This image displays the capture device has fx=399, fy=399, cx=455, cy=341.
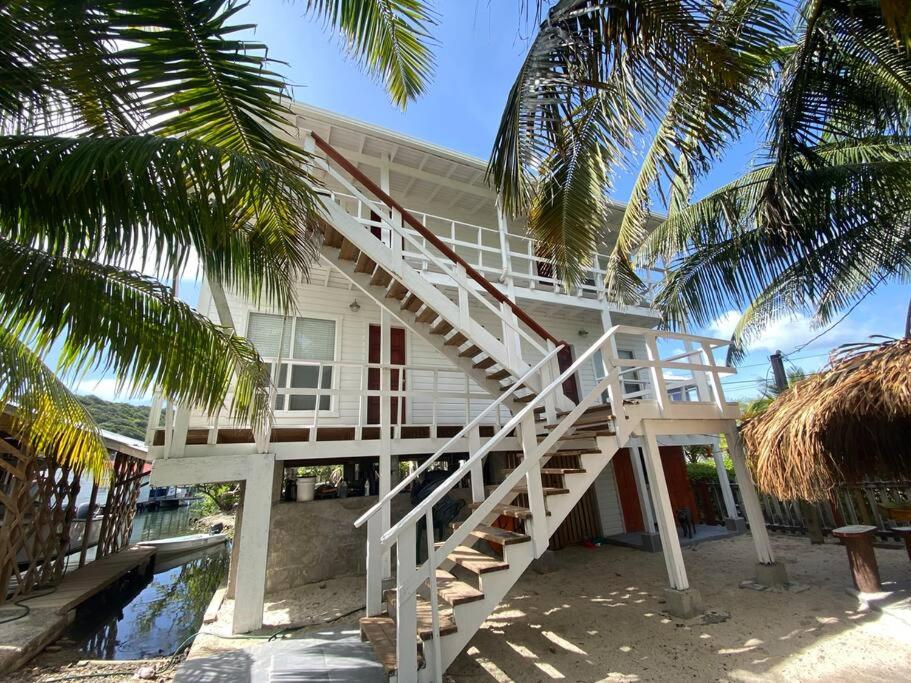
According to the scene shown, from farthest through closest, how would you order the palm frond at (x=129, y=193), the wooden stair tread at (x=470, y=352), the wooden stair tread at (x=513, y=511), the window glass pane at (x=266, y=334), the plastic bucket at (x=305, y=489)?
the window glass pane at (x=266, y=334) < the plastic bucket at (x=305, y=489) < the wooden stair tread at (x=470, y=352) < the wooden stair tread at (x=513, y=511) < the palm frond at (x=129, y=193)

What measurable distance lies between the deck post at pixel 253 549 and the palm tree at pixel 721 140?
14.9ft

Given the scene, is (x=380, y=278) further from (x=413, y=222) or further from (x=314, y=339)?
(x=314, y=339)

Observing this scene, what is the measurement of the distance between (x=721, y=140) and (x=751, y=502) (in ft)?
16.0

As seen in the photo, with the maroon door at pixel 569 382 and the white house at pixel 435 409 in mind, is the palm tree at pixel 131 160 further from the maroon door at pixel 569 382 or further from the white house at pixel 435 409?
the maroon door at pixel 569 382

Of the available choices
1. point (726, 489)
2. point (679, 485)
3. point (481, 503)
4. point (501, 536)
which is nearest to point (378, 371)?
point (481, 503)

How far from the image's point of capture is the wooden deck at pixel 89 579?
6.04m

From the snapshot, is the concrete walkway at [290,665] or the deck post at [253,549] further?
the deck post at [253,549]

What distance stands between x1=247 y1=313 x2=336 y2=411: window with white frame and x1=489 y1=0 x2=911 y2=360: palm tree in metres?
5.68

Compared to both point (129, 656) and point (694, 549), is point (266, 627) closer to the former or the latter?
point (129, 656)

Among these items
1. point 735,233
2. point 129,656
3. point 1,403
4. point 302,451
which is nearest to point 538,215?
point 735,233

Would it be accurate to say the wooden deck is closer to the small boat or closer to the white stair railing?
the small boat

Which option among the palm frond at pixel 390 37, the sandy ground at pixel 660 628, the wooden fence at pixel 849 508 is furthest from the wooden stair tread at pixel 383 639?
the wooden fence at pixel 849 508

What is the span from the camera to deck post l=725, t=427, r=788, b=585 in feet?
17.8

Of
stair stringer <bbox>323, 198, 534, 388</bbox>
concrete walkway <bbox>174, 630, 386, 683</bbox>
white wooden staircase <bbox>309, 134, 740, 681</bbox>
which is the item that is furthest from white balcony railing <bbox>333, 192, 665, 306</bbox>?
concrete walkway <bbox>174, 630, 386, 683</bbox>
